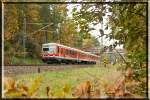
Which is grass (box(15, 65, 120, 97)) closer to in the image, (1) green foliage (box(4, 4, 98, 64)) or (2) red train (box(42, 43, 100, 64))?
(2) red train (box(42, 43, 100, 64))

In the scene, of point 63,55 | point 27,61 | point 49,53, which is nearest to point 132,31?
point 63,55

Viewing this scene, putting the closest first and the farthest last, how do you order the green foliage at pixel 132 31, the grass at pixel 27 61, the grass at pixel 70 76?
1. the grass at pixel 70 76
2. the grass at pixel 27 61
3. the green foliage at pixel 132 31

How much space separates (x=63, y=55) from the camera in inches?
137

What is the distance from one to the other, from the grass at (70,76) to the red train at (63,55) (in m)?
0.08

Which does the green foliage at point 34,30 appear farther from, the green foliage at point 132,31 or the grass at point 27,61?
the green foliage at point 132,31

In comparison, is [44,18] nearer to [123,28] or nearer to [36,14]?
[36,14]

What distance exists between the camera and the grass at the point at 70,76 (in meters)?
3.21

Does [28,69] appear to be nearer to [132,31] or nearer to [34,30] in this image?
[34,30]

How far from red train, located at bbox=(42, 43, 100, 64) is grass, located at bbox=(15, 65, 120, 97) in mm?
81

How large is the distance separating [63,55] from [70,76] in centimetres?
24

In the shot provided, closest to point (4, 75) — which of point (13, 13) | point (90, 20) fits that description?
point (13, 13)

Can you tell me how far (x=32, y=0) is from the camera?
11.9 ft

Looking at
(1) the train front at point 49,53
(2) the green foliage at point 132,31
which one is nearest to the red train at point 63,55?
(1) the train front at point 49,53

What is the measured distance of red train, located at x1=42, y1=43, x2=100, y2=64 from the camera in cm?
335
